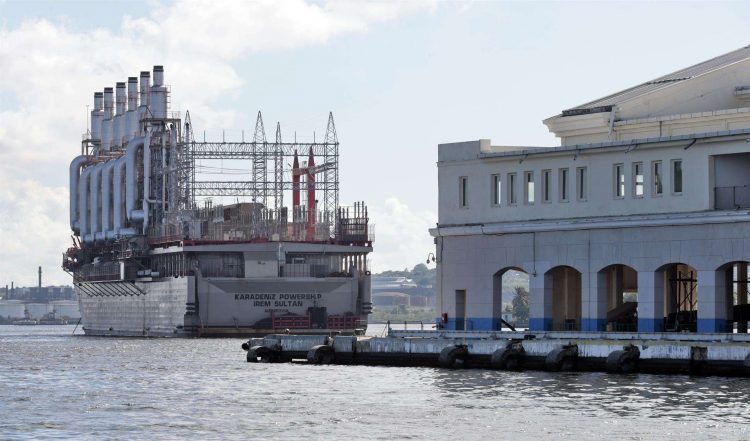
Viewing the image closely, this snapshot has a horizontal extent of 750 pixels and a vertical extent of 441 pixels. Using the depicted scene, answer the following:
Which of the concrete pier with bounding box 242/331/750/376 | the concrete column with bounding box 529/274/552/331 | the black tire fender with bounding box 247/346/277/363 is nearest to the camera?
the concrete pier with bounding box 242/331/750/376

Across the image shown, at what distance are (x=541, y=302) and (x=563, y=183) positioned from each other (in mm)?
5438

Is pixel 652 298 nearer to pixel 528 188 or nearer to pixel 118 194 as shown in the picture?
pixel 528 188

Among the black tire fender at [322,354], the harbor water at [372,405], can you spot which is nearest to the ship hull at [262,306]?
the black tire fender at [322,354]

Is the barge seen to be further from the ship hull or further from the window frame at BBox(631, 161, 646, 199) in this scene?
the window frame at BBox(631, 161, 646, 199)

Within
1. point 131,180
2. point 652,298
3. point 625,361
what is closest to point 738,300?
point 652,298

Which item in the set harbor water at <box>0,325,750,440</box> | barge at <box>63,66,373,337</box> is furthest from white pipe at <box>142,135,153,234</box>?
harbor water at <box>0,325,750,440</box>

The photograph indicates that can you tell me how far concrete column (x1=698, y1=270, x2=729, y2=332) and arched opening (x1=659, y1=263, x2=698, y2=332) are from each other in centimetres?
263

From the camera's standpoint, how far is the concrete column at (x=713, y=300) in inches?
2923

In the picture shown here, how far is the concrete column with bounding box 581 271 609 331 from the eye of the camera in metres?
78.8

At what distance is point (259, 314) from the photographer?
540ft

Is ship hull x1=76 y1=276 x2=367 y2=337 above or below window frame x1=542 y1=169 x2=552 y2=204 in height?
below

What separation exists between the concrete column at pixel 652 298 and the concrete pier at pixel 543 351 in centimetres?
215

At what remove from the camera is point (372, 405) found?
62.3m

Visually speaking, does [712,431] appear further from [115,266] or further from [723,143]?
[115,266]
